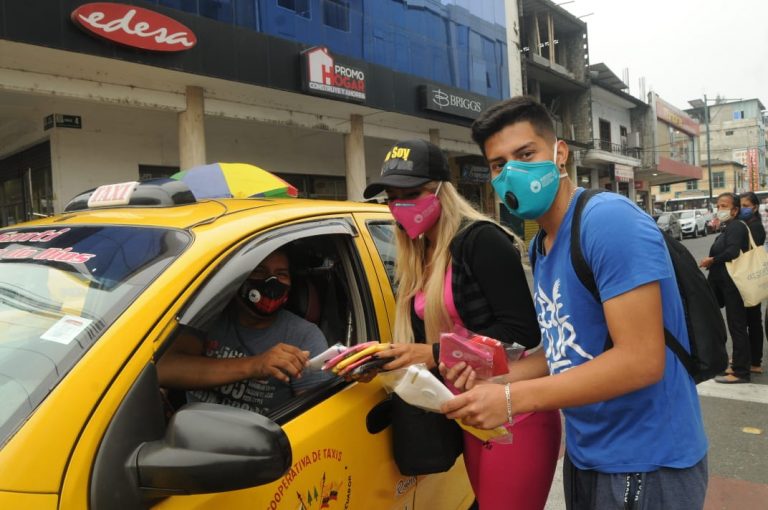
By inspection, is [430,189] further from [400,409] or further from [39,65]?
[39,65]

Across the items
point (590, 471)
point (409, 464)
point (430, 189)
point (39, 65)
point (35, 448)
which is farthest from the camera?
point (39, 65)

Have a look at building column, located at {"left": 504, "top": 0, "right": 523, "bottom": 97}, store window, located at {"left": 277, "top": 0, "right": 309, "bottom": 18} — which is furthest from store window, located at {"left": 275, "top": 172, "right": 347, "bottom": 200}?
building column, located at {"left": 504, "top": 0, "right": 523, "bottom": 97}

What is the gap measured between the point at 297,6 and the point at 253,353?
1150cm

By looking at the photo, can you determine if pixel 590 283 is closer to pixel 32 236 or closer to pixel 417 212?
pixel 417 212

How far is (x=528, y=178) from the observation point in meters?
1.54

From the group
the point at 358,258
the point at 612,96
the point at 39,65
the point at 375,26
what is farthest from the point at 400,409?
the point at 612,96

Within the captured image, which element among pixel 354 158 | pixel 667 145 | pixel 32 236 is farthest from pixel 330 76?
pixel 667 145

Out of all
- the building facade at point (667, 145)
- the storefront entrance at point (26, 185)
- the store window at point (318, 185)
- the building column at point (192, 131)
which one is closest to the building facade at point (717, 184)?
the building facade at point (667, 145)

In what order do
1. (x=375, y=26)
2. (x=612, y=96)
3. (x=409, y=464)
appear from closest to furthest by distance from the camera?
(x=409, y=464) < (x=375, y=26) < (x=612, y=96)

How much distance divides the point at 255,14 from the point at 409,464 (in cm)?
1106

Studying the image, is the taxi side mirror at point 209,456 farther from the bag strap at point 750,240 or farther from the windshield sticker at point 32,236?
the bag strap at point 750,240

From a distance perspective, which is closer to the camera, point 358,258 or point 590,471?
point 590,471

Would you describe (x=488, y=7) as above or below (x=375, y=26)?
above

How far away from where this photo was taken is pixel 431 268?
81.0 inches
